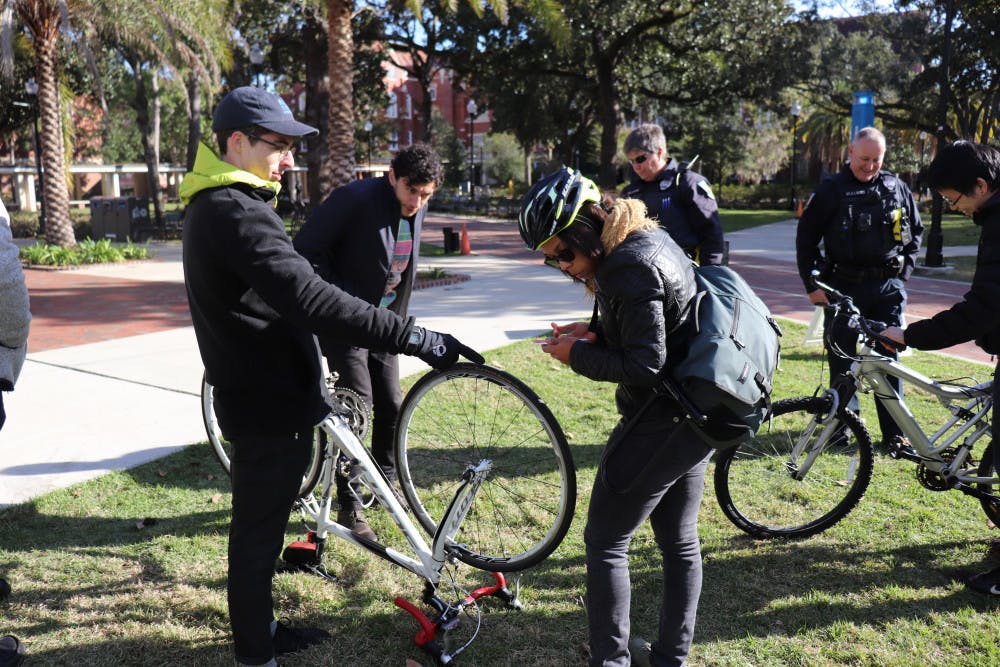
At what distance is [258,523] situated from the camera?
2.66 metres

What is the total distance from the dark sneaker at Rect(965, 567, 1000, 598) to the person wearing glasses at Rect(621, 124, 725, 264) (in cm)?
254

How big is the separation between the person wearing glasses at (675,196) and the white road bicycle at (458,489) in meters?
2.06

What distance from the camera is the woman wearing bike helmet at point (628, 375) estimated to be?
2.35 meters

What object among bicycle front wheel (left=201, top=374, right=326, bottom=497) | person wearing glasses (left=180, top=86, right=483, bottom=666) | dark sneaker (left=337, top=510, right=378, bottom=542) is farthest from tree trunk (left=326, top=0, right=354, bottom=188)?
person wearing glasses (left=180, top=86, right=483, bottom=666)

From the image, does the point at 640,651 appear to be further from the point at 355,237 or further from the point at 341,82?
the point at 341,82

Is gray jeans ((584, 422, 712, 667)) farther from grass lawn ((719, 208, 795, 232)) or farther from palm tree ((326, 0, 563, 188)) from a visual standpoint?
grass lawn ((719, 208, 795, 232))

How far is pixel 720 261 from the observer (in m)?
5.43

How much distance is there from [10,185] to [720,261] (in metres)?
62.8

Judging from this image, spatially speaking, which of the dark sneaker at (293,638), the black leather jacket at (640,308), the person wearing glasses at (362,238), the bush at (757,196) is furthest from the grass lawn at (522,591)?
the bush at (757,196)

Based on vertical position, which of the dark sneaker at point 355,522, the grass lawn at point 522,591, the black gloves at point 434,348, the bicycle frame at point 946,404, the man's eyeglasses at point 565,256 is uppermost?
the man's eyeglasses at point 565,256

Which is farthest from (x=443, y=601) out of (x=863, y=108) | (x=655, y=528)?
(x=863, y=108)

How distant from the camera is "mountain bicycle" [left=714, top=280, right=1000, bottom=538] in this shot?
12.6 feet

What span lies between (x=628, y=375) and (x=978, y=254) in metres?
1.68

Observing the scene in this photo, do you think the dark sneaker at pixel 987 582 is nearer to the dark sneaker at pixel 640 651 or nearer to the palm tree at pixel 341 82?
the dark sneaker at pixel 640 651
